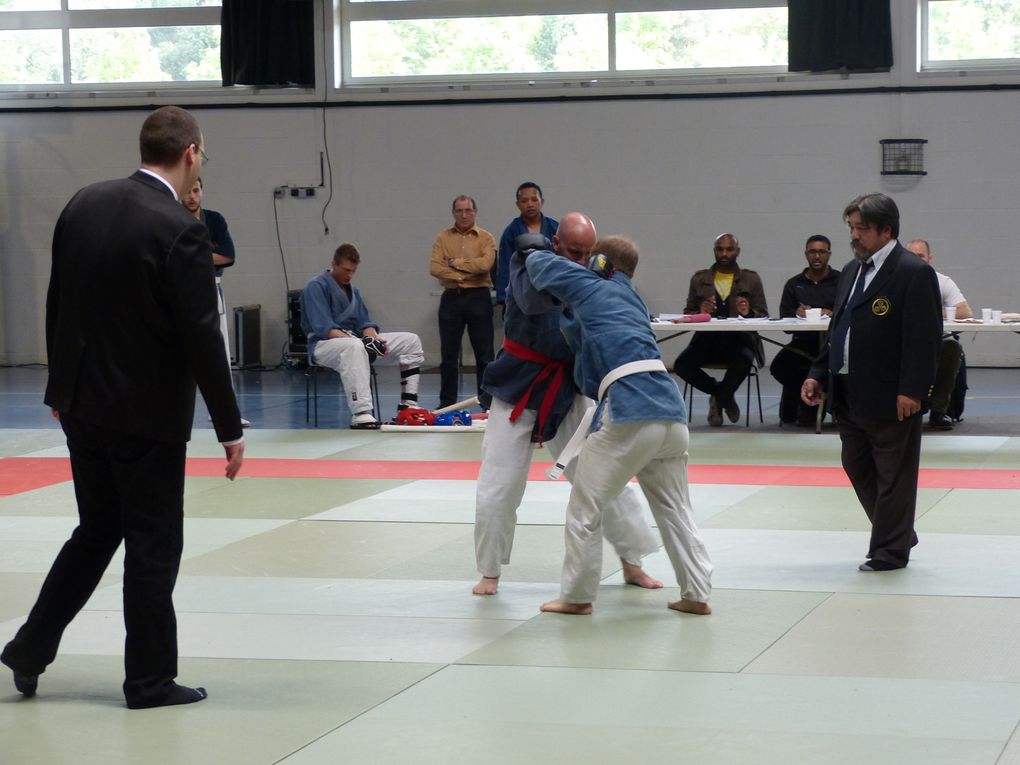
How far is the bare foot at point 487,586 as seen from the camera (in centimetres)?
509

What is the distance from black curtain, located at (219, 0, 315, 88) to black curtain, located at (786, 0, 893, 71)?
17.0 feet

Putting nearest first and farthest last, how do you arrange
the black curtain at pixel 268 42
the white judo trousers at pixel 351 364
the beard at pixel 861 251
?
the beard at pixel 861 251
the white judo trousers at pixel 351 364
the black curtain at pixel 268 42

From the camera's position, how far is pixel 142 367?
3615 millimetres

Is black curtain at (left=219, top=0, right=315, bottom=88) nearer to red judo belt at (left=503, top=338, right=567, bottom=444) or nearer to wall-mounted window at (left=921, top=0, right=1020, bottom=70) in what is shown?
wall-mounted window at (left=921, top=0, right=1020, bottom=70)

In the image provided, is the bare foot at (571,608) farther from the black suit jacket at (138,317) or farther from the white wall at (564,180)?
the white wall at (564,180)

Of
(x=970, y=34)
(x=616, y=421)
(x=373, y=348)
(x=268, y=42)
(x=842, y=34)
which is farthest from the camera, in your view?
(x=268, y=42)

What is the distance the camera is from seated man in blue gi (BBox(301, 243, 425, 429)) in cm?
1009

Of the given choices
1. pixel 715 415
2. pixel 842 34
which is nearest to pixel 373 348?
pixel 715 415

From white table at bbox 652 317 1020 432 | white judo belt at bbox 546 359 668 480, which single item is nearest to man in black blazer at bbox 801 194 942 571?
white judo belt at bbox 546 359 668 480

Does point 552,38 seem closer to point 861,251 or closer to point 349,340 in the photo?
point 349,340

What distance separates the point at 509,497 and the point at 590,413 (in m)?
0.43

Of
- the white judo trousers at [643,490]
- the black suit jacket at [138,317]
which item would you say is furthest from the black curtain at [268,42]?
the black suit jacket at [138,317]

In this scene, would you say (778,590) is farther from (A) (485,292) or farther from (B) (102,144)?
(B) (102,144)

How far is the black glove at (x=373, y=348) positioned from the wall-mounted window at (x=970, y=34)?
7113mm
